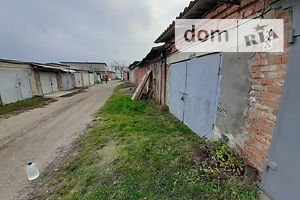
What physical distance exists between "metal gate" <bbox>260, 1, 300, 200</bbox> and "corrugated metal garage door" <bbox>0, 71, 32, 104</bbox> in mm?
12376

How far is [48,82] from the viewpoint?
12.3m

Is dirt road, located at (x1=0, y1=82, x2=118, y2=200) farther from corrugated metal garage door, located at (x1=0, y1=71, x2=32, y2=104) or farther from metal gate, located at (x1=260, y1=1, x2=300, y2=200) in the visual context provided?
corrugated metal garage door, located at (x1=0, y1=71, x2=32, y2=104)

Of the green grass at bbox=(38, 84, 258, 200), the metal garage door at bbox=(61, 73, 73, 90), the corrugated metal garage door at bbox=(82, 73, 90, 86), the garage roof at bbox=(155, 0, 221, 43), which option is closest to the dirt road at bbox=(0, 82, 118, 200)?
the green grass at bbox=(38, 84, 258, 200)

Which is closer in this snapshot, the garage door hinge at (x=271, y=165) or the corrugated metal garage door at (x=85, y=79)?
the garage door hinge at (x=271, y=165)

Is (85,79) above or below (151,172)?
above

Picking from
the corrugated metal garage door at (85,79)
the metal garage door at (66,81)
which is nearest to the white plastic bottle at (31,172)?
the metal garage door at (66,81)

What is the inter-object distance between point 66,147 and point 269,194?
13.2ft

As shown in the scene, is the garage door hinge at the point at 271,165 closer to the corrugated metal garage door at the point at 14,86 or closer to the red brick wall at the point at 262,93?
the red brick wall at the point at 262,93

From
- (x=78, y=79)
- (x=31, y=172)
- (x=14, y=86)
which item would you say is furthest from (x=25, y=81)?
(x=31, y=172)

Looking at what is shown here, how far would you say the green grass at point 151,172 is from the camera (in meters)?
1.68

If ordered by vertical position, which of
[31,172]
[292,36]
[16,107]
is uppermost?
[292,36]

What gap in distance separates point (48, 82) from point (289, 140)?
16.5 meters

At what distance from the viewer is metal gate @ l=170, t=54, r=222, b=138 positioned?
263 centimetres

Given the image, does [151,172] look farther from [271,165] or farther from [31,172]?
[31,172]
